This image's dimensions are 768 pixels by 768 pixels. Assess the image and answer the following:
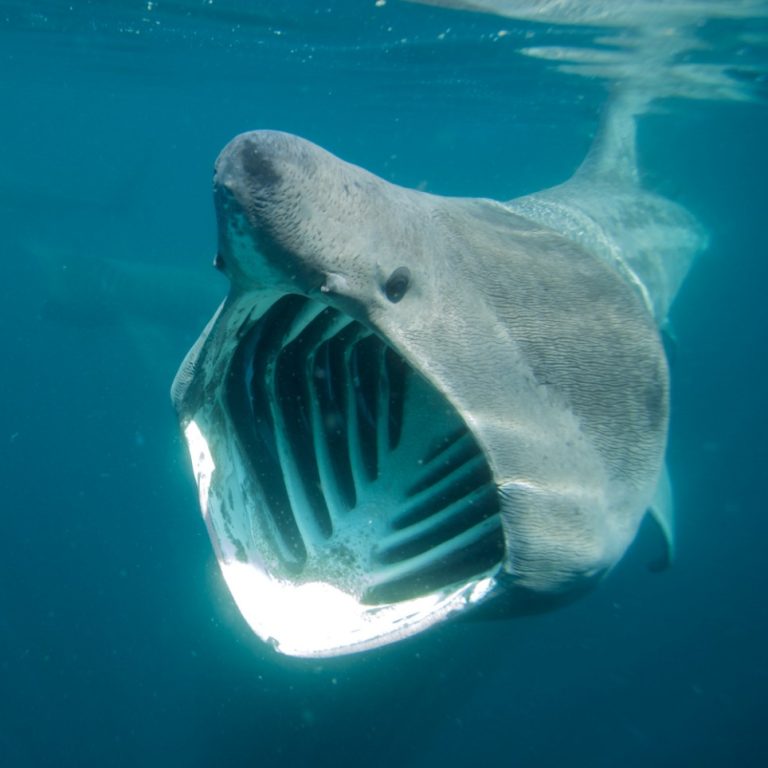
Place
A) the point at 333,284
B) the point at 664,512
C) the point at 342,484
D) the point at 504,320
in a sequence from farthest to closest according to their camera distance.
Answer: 1. the point at 664,512
2. the point at 342,484
3. the point at 504,320
4. the point at 333,284

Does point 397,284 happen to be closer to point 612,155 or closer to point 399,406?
point 399,406

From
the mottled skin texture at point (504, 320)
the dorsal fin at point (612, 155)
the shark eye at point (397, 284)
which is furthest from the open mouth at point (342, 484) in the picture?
the dorsal fin at point (612, 155)

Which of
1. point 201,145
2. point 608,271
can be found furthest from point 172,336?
point 201,145

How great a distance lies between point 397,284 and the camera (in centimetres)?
206

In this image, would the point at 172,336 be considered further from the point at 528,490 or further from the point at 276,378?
the point at 528,490

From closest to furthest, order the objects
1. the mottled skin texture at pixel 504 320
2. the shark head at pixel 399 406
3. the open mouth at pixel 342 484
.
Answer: the mottled skin texture at pixel 504 320 → the shark head at pixel 399 406 → the open mouth at pixel 342 484

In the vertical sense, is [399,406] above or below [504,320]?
below

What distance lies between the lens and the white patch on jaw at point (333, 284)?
189 centimetres

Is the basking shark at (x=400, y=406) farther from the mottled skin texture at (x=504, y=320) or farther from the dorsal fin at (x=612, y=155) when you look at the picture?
the dorsal fin at (x=612, y=155)

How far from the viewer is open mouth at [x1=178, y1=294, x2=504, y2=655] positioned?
2.29 meters

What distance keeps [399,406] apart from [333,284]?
1.18 meters

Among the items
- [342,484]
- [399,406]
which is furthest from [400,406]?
[342,484]

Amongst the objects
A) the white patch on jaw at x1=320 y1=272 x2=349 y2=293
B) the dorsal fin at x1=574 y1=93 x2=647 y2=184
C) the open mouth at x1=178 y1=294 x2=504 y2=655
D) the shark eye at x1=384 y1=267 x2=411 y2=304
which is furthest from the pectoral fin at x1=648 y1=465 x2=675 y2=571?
the dorsal fin at x1=574 y1=93 x2=647 y2=184

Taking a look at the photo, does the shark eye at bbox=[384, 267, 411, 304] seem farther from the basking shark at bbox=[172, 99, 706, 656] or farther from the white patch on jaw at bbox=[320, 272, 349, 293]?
Answer: the white patch on jaw at bbox=[320, 272, 349, 293]
